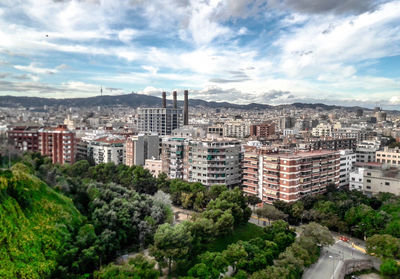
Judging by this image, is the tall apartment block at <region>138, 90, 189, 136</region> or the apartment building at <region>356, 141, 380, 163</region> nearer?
the apartment building at <region>356, 141, 380, 163</region>

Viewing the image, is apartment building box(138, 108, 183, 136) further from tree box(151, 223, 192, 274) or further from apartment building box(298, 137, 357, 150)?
tree box(151, 223, 192, 274)

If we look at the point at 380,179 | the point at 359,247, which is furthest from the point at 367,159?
the point at 359,247

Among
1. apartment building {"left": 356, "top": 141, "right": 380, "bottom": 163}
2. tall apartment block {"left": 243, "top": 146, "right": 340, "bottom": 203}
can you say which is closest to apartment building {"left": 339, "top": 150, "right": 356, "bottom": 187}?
tall apartment block {"left": 243, "top": 146, "right": 340, "bottom": 203}

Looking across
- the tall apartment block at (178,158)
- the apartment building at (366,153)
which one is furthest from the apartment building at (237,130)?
the tall apartment block at (178,158)

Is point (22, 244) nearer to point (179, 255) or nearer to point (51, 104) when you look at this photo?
point (179, 255)

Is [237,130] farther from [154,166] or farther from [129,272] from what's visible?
[129,272]

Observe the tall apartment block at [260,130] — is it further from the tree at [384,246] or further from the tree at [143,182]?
the tree at [384,246]
